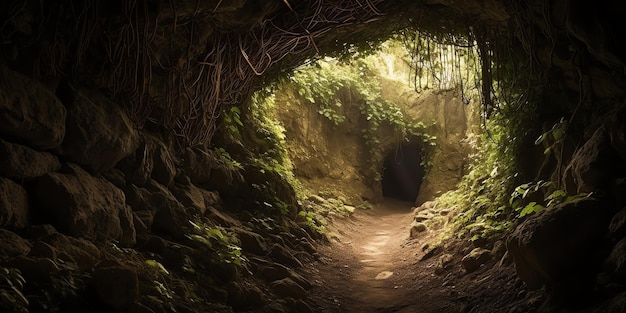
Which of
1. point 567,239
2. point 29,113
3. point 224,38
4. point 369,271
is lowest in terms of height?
point 369,271

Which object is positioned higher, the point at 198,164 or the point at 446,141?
the point at 446,141

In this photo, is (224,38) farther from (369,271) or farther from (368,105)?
(368,105)

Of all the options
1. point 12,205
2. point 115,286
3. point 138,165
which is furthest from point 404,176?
point 12,205

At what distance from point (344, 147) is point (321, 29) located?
8171 millimetres

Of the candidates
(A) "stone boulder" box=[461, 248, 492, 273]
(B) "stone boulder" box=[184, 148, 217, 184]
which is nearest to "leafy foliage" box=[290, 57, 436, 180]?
(B) "stone boulder" box=[184, 148, 217, 184]

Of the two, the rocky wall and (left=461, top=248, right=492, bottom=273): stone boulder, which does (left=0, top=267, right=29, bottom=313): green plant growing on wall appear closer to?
the rocky wall

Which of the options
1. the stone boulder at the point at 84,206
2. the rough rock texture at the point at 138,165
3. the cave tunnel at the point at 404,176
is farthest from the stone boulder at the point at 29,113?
the cave tunnel at the point at 404,176

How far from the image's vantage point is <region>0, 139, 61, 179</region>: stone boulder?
303 centimetres

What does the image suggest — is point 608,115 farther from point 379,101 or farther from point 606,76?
point 379,101

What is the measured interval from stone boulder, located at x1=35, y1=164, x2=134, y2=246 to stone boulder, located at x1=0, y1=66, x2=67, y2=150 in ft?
0.98

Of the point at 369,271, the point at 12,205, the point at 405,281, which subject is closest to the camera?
the point at 12,205

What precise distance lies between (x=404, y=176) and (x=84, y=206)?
1459 centimetres

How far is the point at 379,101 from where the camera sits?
14195 millimetres

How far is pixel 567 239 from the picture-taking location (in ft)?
10.6
